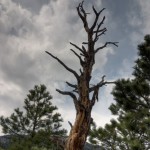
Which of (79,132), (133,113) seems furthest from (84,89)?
(133,113)

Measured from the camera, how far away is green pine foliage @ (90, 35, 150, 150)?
1492cm

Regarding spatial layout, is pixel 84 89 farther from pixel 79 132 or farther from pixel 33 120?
pixel 33 120

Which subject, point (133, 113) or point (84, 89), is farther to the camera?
point (133, 113)

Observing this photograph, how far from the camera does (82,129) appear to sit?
19.9 feet

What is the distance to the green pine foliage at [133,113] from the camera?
14.9 m

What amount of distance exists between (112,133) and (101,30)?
35.2 feet

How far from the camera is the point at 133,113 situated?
1540cm

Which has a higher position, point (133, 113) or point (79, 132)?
point (133, 113)

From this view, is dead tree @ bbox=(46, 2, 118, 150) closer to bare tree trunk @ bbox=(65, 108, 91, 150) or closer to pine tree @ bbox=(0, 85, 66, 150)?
bare tree trunk @ bbox=(65, 108, 91, 150)

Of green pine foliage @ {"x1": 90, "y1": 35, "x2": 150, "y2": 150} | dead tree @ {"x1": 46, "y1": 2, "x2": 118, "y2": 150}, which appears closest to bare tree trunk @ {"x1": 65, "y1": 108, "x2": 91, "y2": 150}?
dead tree @ {"x1": 46, "y1": 2, "x2": 118, "y2": 150}

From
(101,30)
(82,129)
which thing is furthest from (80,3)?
(82,129)

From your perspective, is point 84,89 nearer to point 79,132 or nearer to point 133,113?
point 79,132

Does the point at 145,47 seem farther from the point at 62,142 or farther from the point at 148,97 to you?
the point at 62,142

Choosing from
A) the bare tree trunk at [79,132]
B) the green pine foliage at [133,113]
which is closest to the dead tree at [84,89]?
the bare tree trunk at [79,132]
